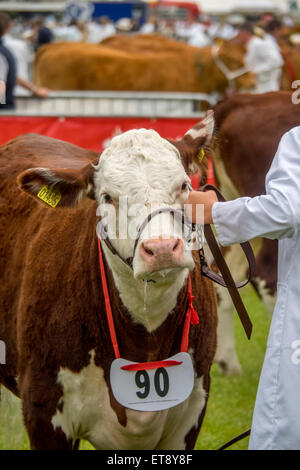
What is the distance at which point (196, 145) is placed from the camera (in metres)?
3.36

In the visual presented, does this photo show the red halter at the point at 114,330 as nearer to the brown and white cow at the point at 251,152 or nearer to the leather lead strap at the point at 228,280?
the leather lead strap at the point at 228,280

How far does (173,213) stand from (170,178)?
174mm

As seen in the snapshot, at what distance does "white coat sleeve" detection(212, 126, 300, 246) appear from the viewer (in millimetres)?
2631

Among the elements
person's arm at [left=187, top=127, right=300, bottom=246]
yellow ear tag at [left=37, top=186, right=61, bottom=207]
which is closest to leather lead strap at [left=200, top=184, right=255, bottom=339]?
person's arm at [left=187, top=127, right=300, bottom=246]

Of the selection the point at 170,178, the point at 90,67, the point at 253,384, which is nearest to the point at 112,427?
the point at 170,178

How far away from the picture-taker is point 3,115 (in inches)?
334

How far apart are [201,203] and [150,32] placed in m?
23.6

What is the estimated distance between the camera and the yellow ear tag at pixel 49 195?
3251mm

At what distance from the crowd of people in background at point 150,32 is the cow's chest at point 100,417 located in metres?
4.67

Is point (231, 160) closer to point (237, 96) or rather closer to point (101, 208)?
point (237, 96)

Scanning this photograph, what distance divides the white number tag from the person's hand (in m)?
0.72

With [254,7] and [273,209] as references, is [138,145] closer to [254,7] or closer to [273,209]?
[273,209]

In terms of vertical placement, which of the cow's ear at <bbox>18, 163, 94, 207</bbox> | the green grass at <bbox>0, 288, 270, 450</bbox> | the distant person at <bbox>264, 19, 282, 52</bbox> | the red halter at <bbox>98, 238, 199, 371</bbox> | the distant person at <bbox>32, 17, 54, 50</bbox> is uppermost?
the distant person at <bbox>32, 17, 54, 50</bbox>

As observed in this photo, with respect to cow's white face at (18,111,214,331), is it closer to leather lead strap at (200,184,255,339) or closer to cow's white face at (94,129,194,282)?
cow's white face at (94,129,194,282)
